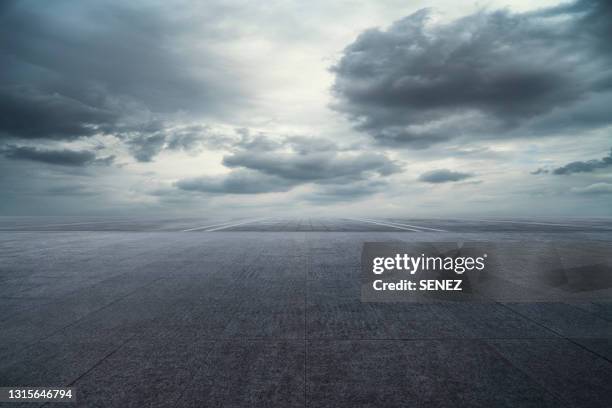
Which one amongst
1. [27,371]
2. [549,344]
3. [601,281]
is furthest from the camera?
[601,281]

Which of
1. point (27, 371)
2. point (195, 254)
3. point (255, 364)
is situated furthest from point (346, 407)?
point (195, 254)

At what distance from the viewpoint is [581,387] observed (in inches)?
129

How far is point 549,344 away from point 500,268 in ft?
17.6

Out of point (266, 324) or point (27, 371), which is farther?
point (266, 324)

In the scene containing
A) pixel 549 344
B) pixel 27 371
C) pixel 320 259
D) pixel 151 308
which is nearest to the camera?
pixel 27 371

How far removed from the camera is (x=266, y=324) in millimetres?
5059

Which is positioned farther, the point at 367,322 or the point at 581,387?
the point at 367,322

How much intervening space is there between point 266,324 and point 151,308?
242 cm

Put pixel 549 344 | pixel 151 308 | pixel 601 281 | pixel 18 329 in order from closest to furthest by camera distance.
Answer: pixel 549 344 → pixel 18 329 → pixel 151 308 → pixel 601 281

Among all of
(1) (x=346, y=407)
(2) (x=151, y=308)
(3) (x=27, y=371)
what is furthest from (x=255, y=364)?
(2) (x=151, y=308)

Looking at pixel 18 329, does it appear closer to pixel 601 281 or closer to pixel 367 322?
pixel 367 322

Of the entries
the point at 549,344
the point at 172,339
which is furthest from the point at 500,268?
the point at 172,339

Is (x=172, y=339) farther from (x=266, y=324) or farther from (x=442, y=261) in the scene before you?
(x=442, y=261)

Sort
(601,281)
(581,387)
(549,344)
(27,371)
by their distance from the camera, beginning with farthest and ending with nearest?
(601,281) → (549,344) → (27,371) → (581,387)
